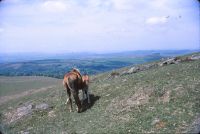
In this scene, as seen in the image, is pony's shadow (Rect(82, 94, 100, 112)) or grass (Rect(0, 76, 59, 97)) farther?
grass (Rect(0, 76, 59, 97))

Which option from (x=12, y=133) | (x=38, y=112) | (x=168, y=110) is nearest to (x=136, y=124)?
(x=168, y=110)

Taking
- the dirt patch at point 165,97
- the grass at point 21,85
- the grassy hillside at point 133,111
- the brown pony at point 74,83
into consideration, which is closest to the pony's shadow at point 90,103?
the grassy hillside at point 133,111

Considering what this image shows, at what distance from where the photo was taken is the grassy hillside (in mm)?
14164

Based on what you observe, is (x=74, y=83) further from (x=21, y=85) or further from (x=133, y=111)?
(x=21, y=85)

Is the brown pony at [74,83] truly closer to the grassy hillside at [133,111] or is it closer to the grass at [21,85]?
the grassy hillside at [133,111]

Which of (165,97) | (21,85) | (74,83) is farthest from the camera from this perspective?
(21,85)

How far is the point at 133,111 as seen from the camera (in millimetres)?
16453

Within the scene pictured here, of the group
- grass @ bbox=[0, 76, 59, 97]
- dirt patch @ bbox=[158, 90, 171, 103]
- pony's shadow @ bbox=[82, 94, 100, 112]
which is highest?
dirt patch @ bbox=[158, 90, 171, 103]

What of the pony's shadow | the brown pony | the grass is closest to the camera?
the brown pony

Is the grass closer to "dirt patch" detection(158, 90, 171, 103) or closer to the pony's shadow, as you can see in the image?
the pony's shadow

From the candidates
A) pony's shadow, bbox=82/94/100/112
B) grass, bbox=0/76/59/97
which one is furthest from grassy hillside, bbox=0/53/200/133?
grass, bbox=0/76/59/97

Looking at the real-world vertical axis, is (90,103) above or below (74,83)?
below

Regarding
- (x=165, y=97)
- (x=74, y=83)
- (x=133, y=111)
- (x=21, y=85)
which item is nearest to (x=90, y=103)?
(x=74, y=83)

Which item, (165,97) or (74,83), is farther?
(74,83)
